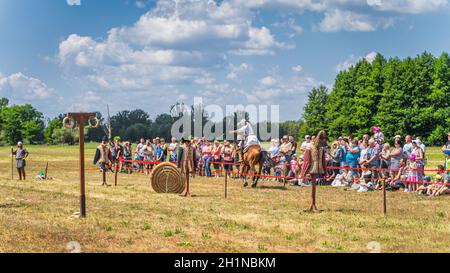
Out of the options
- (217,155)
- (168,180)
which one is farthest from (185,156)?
(217,155)

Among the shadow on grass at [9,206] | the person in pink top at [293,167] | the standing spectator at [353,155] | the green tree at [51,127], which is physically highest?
the green tree at [51,127]

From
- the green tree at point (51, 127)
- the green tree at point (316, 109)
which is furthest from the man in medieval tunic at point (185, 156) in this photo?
the green tree at point (51, 127)

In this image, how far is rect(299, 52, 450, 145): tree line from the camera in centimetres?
7100

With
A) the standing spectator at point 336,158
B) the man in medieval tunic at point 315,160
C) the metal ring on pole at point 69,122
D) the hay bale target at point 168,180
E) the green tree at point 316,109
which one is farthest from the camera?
the green tree at point 316,109

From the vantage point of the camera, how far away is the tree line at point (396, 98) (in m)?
71.0

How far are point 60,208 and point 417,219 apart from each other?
906 centimetres

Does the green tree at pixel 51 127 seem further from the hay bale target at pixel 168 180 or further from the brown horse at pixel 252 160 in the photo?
the hay bale target at pixel 168 180

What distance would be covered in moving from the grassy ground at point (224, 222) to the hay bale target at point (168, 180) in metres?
0.58

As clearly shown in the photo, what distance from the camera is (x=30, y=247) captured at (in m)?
10.5

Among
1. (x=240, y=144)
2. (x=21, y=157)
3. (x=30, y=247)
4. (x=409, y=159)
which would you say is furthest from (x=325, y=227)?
(x=21, y=157)

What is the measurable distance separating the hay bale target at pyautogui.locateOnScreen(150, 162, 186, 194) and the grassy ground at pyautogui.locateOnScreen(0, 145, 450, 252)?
22.7 inches

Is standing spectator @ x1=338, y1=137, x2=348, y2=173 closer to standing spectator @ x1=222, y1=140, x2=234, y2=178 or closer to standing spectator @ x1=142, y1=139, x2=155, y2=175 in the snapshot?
standing spectator @ x1=222, y1=140, x2=234, y2=178

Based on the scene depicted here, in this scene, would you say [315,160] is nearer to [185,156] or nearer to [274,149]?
[185,156]

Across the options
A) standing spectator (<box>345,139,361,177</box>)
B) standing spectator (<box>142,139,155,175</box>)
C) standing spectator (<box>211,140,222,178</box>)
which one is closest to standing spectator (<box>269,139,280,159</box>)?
standing spectator (<box>211,140,222,178</box>)
